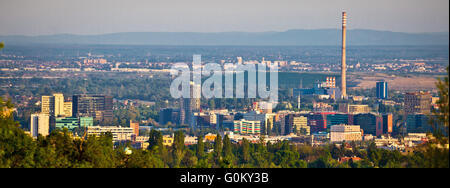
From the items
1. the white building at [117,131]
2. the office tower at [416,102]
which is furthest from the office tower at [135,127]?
the office tower at [416,102]

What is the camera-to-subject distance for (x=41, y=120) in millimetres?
34438

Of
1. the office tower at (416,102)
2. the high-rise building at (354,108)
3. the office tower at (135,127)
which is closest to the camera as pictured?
the office tower at (135,127)

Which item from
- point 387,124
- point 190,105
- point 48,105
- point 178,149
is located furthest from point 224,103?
point 178,149

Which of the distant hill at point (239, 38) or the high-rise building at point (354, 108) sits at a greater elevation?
the distant hill at point (239, 38)

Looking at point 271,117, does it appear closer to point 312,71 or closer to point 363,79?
point 363,79

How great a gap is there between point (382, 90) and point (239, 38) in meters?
42.9

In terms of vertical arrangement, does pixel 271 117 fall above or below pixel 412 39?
below

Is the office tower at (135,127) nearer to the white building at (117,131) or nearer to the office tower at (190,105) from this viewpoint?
the white building at (117,131)

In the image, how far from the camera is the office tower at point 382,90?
54.0 m

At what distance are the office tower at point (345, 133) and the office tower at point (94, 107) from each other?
10.2 m

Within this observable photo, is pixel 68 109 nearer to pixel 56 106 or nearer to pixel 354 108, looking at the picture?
pixel 56 106

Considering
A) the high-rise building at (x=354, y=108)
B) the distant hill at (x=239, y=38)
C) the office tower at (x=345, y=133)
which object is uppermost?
the distant hill at (x=239, y=38)
